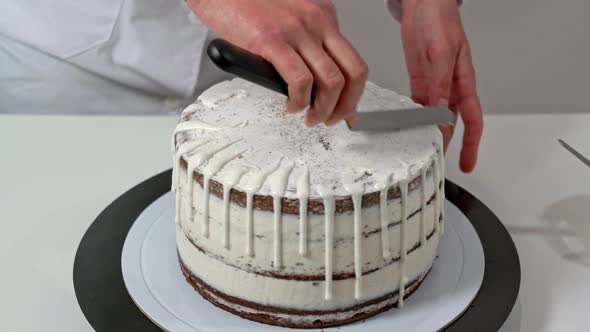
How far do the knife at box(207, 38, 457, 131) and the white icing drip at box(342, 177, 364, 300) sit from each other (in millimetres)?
125

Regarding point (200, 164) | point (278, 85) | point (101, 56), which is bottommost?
point (101, 56)

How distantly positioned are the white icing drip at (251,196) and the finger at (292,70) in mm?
107

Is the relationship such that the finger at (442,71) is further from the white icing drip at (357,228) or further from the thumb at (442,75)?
the white icing drip at (357,228)

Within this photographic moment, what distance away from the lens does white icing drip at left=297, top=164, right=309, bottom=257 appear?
0.88 meters

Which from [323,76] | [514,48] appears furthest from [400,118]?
[514,48]

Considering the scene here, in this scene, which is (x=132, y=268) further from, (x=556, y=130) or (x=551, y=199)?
(x=556, y=130)

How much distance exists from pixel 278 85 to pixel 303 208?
0.16m

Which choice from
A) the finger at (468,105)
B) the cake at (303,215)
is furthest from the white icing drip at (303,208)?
the finger at (468,105)

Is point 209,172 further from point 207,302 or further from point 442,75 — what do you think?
point 442,75

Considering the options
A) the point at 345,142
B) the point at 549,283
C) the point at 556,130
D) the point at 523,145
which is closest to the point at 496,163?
the point at 523,145

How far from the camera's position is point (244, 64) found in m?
0.83

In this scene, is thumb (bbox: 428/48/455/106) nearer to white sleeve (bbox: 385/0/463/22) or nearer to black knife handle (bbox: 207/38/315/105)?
white sleeve (bbox: 385/0/463/22)

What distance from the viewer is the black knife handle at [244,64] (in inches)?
32.2

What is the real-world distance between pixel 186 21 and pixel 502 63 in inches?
50.7
